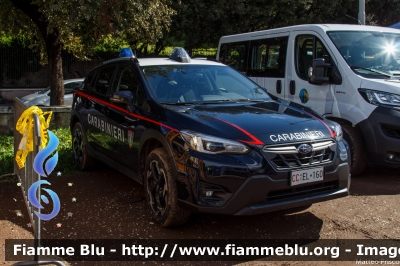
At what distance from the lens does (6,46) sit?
832 inches

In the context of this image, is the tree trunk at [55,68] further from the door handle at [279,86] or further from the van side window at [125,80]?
the van side window at [125,80]

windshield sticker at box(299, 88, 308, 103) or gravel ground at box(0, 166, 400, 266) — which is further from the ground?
windshield sticker at box(299, 88, 308, 103)

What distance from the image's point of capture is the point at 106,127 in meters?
5.79

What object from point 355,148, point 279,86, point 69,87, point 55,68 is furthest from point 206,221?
point 69,87

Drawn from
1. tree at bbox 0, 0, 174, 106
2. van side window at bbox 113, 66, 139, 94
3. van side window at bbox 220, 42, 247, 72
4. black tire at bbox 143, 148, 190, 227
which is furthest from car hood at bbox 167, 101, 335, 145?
tree at bbox 0, 0, 174, 106

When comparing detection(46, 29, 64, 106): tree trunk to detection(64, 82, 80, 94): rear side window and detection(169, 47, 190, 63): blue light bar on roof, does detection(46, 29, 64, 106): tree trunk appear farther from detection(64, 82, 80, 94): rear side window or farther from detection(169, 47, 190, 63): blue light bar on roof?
detection(169, 47, 190, 63): blue light bar on roof

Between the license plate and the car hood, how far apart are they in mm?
285

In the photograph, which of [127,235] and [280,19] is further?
[280,19]

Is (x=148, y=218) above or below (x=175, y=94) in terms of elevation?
below

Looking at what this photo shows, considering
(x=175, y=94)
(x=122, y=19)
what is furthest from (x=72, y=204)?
(x=122, y=19)

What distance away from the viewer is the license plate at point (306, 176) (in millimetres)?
4047

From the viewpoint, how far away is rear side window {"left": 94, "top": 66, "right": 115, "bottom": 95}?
6.08m

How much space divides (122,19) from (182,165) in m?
7.46

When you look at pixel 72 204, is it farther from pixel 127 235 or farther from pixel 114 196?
pixel 127 235
